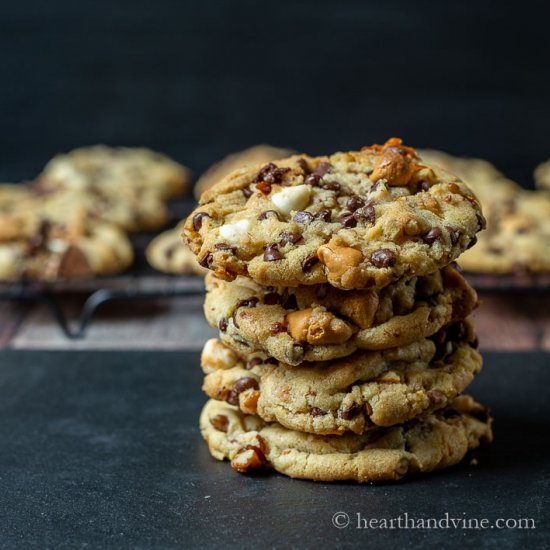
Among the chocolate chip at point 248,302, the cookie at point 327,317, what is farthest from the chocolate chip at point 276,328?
the chocolate chip at point 248,302

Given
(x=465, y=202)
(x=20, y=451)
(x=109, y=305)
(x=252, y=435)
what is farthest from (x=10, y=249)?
(x=465, y=202)

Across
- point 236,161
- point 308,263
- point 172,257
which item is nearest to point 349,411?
point 308,263

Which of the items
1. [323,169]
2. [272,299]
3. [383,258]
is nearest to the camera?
[383,258]

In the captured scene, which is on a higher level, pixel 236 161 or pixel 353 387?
pixel 353 387

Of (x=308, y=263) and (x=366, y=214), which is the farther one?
(x=366, y=214)

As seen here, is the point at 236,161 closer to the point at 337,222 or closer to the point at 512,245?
the point at 512,245

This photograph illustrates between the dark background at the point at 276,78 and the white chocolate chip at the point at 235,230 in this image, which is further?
the dark background at the point at 276,78

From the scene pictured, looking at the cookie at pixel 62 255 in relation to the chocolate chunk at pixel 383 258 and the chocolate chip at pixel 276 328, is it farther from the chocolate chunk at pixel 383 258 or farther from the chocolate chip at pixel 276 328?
the chocolate chunk at pixel 383 258
